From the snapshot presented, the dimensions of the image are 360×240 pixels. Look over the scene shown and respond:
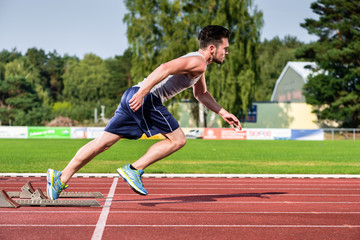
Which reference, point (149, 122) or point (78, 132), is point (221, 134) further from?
point (149, 122)

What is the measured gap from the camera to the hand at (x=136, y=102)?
16.1ft

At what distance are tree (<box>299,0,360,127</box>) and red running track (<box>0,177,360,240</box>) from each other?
40869 mm

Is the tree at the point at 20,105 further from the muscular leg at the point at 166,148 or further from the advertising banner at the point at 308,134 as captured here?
the muscular leg at the point at 166,148

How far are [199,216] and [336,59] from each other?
144ft

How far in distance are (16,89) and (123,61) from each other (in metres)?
27.1

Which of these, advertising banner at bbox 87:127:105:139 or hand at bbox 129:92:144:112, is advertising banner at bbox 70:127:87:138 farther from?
hand at bbox 129:92:144:112

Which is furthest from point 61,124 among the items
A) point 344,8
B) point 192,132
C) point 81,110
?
point 344,8

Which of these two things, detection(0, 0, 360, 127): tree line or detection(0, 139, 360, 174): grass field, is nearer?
detection(0, 139, 360, 174): grass field

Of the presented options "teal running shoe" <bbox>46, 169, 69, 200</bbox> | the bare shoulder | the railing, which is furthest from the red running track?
the railing

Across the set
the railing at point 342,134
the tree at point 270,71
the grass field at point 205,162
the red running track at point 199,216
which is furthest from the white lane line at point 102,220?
the tree at point 270,71

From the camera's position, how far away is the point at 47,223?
16.1 feet

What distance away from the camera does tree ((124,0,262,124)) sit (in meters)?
39.5

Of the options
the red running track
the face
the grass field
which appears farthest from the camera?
the grass field

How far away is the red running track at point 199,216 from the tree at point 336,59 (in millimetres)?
40869
